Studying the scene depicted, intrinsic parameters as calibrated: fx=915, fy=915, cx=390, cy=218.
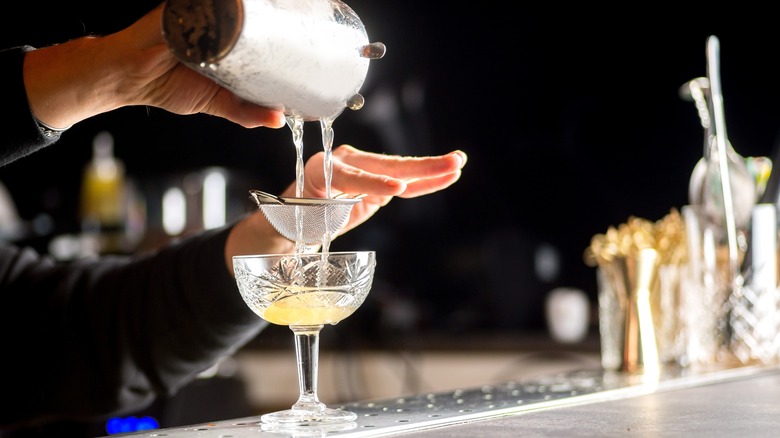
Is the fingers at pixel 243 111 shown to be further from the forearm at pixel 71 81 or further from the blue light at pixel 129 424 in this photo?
the blue light at pixel 129 424

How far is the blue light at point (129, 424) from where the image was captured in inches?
93.4

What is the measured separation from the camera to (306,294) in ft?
2.73

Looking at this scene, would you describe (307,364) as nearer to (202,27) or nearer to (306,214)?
(306,214)

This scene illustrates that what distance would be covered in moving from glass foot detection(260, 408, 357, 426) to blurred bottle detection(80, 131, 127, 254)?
2238 mm

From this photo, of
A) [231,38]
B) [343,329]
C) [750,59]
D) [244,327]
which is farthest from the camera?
[343,329]

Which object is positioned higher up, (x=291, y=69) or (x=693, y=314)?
(x=291, y=69)

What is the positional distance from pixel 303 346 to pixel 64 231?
2.29m

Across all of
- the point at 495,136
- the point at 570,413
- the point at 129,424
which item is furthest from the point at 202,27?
the point at 495,136

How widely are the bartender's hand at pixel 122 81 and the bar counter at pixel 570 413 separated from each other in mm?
290

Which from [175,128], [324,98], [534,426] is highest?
[175,128]

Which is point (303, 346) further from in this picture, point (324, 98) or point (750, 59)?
point (750, 59)

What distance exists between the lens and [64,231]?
2928 millimetres

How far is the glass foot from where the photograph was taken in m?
0.81

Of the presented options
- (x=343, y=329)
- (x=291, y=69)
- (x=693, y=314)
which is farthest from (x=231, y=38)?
(x=343, y=329)
